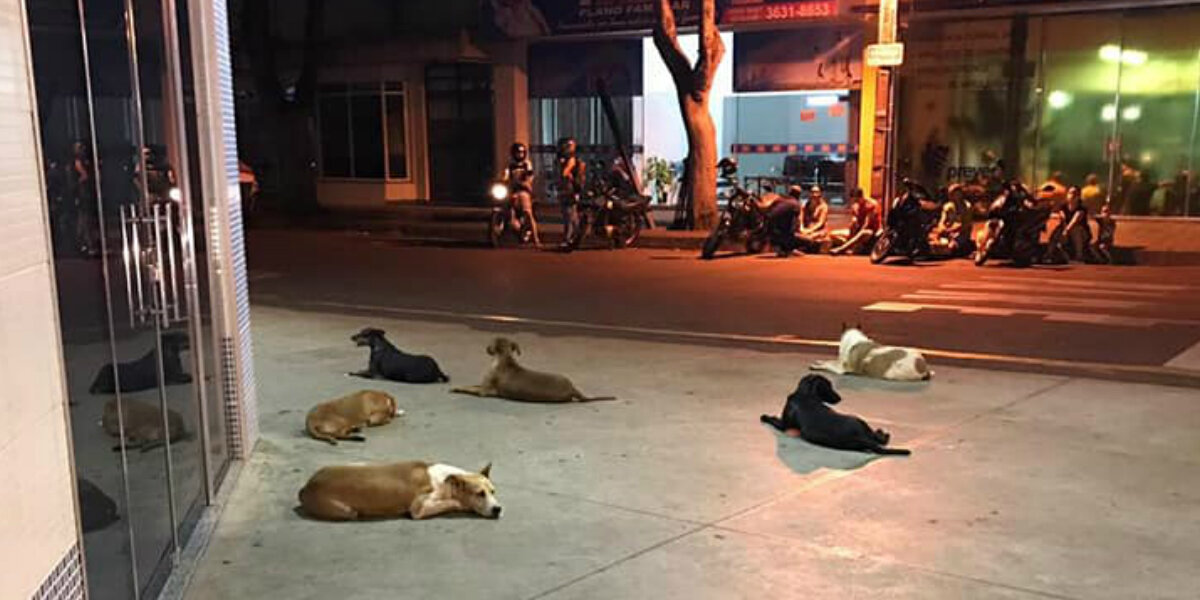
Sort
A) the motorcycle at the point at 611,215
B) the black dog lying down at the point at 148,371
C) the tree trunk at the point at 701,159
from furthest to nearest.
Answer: the tree trunk at the point at 701,159, the motorcycle at the point at 611,215, the black dog lying down at the point at 148,371

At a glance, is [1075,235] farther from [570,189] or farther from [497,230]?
[497,230]

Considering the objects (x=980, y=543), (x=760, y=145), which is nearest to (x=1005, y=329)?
(x=980, y=543)

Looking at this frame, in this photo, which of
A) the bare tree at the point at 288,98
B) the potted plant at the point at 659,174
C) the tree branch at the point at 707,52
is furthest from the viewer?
the bare tree at the point at 288,98

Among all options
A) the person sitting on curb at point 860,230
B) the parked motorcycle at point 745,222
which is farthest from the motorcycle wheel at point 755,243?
the person sitting on curb at point 860,230

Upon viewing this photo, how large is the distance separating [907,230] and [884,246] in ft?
1.45

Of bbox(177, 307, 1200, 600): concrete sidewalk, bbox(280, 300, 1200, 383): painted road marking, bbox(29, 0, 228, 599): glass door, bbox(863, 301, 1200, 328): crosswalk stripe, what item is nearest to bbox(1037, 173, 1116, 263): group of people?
bbox(863, 301, 1200, 328): crosswalk stripe

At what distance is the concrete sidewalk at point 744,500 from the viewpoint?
4168mm

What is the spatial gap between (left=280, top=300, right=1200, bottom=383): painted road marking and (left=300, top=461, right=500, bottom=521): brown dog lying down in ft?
16.7

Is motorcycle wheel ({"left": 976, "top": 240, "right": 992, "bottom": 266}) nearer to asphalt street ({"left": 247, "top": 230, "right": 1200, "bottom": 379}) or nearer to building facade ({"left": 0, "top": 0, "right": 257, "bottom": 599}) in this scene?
asphalt street ({"left": 247, "top": 230, "right": 1200, "bottom": 379})

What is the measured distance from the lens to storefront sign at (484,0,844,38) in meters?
21.0

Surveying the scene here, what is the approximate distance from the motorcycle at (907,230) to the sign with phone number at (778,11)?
18.9 feet

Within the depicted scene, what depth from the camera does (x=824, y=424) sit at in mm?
6000

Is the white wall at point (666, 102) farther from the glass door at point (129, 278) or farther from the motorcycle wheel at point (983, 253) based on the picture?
the glass door at point (129, 278)

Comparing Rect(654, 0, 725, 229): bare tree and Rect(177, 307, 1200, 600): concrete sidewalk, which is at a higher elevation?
Rect(654, 0, 725, 229): bare tree
